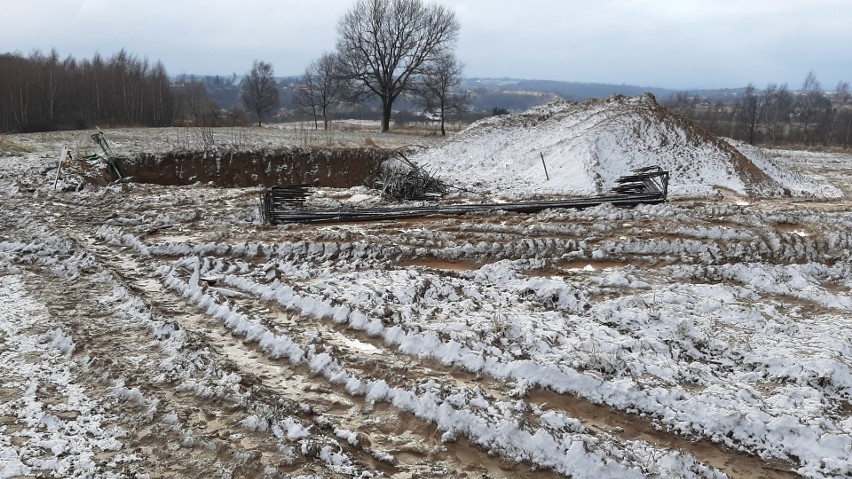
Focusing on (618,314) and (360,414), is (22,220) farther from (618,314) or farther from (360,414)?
(618,314)

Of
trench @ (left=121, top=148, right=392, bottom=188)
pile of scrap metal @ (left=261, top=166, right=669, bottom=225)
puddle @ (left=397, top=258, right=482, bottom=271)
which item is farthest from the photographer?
trench @ (left=121, top=148, right=392, bottom=188)

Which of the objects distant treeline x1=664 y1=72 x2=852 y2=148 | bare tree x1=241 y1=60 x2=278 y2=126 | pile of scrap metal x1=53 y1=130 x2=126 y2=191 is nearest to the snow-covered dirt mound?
pile of scrap metal x1=53 y1=130 x2=126 y2=191

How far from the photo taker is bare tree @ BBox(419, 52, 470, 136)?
35.6m

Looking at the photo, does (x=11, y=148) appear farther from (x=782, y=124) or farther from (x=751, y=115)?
(x=782, y=124)

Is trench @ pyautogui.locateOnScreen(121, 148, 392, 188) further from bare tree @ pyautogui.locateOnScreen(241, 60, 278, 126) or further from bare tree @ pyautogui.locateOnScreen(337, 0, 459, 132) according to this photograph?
bare tree @ pyautogui.locateOnScreen(241, 60, 278, 126)

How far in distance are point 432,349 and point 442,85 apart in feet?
104

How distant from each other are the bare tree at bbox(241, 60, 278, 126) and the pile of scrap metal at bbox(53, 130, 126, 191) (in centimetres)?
3172

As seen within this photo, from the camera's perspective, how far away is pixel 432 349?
6090 millimetres

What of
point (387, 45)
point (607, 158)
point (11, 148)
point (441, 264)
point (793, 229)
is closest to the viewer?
point (441, 264)

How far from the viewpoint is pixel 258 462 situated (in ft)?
14.3

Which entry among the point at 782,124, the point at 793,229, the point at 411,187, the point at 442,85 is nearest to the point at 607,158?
the point at 411,187

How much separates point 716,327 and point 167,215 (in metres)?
10.6

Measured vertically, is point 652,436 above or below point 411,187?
below

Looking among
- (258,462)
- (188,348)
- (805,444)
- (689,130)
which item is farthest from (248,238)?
(689,130)
